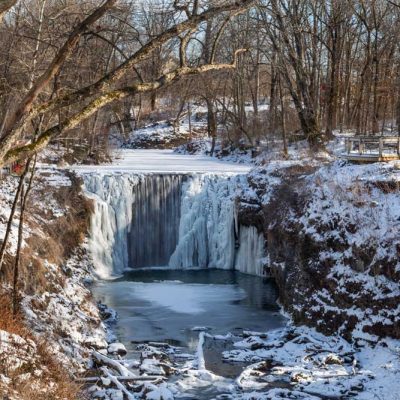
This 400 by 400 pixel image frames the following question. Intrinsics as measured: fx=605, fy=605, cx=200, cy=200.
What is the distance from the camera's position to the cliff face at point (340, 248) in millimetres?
12445

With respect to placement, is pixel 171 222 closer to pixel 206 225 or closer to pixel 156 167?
pixel 206 225

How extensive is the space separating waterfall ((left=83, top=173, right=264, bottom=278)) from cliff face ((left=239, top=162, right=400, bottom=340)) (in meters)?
2.20

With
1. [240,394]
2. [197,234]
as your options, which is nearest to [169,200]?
[197,234]

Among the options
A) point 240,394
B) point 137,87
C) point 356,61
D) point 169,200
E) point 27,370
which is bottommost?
point 240,394

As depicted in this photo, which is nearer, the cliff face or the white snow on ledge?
the cliff face

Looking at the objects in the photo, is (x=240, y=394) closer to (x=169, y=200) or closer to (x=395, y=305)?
(x=395, y=305)

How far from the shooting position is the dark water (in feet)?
42.4

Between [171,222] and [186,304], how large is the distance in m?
5.54

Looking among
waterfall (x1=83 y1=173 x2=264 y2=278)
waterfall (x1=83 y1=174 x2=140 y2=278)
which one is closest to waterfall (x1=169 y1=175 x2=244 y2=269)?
waterfall (x1=83 y1=173 x2=264 y2=278)

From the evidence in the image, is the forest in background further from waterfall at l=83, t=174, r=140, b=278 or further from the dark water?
the dark water

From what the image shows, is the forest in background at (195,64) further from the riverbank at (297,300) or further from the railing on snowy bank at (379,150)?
the railing on snowy bank at (379,150)

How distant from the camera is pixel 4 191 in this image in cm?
1673

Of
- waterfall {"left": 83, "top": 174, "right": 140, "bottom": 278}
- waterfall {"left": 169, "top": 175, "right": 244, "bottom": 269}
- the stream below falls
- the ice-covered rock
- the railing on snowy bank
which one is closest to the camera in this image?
the ice-covered rock

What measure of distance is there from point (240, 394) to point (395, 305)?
409cm
